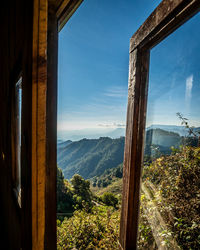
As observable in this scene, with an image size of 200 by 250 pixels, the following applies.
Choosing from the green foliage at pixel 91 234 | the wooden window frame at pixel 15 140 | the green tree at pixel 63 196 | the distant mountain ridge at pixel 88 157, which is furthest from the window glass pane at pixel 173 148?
the green tree at pixel 63 196

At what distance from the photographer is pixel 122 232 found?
108 centimetres

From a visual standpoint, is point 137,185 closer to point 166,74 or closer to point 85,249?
point 166,74

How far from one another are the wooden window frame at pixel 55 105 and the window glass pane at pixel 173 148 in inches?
2.2

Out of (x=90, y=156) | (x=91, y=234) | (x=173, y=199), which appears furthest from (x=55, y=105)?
(x=90, y=156)

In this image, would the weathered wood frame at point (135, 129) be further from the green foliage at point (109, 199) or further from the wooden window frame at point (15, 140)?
the green foliage at point (109, 199)

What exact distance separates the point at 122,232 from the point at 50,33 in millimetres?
1470

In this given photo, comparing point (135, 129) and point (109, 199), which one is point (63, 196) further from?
point (135, 129)

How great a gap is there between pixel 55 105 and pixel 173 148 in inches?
28.4

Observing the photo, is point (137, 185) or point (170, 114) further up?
point (170, 114)

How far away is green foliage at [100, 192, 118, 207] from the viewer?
3627 mm

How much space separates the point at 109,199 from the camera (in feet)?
12.5

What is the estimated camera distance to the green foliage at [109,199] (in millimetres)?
3627

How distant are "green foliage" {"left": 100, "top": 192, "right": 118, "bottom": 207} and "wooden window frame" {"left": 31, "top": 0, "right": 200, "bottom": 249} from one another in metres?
2.81

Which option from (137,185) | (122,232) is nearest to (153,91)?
(137,185)
